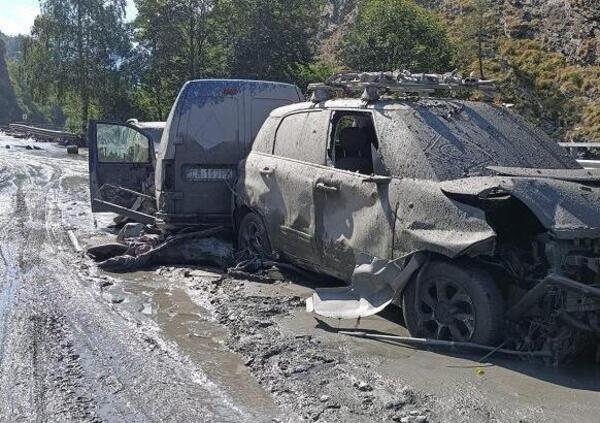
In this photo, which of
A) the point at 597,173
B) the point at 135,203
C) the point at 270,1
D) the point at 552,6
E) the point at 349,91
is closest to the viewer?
the point at 597,173

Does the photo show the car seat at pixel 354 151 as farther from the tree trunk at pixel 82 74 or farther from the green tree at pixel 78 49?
the tree trunk at pixel 82 74

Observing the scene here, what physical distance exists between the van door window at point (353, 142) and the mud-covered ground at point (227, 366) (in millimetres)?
1361

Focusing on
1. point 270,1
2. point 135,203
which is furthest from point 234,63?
point 135,203

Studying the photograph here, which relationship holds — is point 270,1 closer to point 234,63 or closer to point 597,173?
point 234,63

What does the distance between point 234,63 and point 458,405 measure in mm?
30369

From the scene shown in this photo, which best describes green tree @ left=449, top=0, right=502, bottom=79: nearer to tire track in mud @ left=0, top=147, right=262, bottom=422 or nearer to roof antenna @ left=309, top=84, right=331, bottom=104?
roof antenna @ left=309, top=84, right=331, bottom=104

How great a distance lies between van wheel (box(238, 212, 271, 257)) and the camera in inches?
306

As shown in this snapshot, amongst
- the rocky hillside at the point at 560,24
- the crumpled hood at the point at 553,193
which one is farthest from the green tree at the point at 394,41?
the crumpled hood at the point at 553,193

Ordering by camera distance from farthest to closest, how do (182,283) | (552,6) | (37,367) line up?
(552,6)
(182,283)
(37,367)

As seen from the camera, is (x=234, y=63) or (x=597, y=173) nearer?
(x=597, y=173)

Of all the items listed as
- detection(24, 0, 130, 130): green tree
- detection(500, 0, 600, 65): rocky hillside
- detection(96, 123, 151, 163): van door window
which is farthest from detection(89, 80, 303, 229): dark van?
detection(24, 0, 130, 130): green tree

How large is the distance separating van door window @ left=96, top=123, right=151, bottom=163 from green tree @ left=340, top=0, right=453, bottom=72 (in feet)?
42.1

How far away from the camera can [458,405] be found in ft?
13.8

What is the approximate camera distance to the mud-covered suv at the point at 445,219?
185 inches
